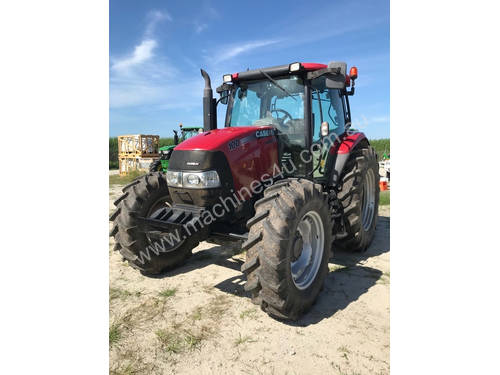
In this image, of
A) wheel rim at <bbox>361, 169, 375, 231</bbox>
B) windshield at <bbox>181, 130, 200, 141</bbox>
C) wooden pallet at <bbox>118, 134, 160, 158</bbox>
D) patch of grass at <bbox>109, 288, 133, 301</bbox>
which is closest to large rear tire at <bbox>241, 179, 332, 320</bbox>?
patch of grass at <bbox>109, 288, 133, 301</bbox>

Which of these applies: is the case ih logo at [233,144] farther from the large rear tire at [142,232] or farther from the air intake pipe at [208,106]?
the large rear tire at [142,232]

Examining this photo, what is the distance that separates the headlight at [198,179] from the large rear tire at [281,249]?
0.52 meters

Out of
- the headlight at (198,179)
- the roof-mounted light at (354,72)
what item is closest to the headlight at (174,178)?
the headlight at (198,179)

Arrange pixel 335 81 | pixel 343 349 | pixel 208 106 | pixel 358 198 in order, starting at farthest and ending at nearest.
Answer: pixel 358 198 → pixel 208 106 → pixel 335 81 → pixel 343 349

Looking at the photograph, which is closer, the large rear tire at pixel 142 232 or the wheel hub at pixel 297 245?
the wheel hub at pixel 297 245

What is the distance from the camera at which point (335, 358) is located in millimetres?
2314

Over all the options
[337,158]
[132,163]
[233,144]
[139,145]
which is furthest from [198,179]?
[132,163]

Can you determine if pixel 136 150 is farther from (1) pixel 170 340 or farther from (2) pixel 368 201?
(1) pixel 170 340

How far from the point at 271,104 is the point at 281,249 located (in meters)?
2.18

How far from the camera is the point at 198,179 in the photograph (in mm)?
2992

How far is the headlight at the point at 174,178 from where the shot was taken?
3115mm

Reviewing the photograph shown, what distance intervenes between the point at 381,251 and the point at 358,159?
4.82 feet

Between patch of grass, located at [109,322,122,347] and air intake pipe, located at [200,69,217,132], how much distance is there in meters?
2.47

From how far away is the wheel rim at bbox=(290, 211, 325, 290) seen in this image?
3.12 m
